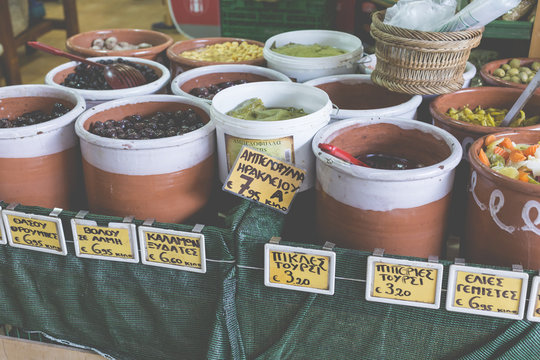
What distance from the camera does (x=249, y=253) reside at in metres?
1.29

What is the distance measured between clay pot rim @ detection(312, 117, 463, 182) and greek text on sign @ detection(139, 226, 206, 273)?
0.35 meters

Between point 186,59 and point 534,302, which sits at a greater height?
point 186,59

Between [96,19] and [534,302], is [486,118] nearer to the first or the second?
[534,302]

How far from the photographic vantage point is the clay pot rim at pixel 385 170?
1246mm

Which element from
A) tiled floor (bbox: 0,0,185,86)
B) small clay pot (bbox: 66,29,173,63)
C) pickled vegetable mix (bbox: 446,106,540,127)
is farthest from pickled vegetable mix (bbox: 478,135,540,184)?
tiled floor (bbox: 0,0,185,86)

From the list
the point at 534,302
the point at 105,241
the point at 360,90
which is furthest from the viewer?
the point at 360,90

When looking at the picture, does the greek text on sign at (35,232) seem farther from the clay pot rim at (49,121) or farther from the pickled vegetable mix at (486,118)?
the pickled vegetable mix at (486,118)

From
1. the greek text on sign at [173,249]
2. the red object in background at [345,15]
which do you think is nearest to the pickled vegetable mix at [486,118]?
the greek text on sign at [173,249]

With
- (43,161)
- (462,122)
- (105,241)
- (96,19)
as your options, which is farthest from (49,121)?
(96,19)

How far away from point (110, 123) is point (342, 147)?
0.64 m

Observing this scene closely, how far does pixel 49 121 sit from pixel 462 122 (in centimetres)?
113

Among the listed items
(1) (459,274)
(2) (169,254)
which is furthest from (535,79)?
(2) (169,254)

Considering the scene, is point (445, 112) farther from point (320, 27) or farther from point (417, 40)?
point (320, 27)

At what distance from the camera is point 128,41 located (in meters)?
2.60
